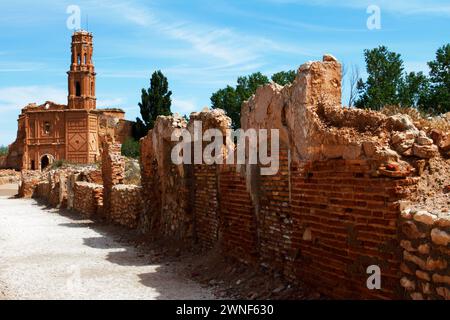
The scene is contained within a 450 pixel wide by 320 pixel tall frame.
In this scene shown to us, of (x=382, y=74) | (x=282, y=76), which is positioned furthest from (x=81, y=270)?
(x=282, y=76)

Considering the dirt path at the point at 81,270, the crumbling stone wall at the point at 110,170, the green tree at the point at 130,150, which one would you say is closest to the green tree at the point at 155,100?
the green tree at the point at 130,150

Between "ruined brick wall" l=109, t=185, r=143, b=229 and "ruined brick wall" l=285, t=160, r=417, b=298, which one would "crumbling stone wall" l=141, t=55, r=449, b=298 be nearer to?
"ruined brick wall" l=285, t=160, r=417, b=298

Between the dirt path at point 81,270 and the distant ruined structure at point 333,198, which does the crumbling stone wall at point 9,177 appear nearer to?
the dirt path at point 81,270

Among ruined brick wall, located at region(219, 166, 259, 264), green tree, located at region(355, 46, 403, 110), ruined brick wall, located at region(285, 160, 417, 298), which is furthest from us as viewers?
green tree, located at region(355, 46, 403, 110)

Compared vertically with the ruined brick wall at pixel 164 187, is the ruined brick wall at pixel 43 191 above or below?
below

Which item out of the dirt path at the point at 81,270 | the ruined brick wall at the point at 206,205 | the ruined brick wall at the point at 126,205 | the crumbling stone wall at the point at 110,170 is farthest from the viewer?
the crumbling stone wall at the point at 110,170

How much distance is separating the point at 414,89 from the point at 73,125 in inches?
1820

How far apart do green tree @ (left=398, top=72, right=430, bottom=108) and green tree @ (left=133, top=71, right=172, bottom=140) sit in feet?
107

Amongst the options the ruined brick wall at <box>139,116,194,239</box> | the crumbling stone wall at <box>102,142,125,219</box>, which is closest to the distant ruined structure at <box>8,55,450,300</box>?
the ruined brick wall at <box>139,116,194,239</box>

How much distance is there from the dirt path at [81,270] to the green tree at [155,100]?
1731 inches

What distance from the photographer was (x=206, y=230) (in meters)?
9.73

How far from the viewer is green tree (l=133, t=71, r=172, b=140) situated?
189 ft

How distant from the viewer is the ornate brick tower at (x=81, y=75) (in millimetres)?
66062
